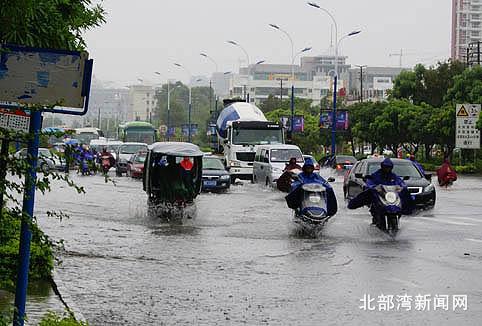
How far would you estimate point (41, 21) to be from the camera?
7.54m

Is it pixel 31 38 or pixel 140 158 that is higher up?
pixel 140 158

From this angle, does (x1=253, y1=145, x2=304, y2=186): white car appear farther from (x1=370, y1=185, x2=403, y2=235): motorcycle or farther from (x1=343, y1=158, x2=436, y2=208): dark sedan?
(x1=370, y1=185, x2=403, y2=235): motorcycle

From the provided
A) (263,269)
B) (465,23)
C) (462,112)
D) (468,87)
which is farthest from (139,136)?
(465,23)

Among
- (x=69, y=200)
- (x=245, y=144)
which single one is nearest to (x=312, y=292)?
(x=69, y=200)

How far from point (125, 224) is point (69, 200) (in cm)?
816

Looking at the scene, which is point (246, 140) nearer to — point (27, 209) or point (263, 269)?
point (263, 269)

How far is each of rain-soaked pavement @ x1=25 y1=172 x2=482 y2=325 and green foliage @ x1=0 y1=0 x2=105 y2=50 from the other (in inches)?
124

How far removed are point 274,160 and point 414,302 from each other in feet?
86.4

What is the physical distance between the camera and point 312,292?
11.9m

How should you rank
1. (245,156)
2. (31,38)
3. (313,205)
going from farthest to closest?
1. (245,156)
2. (313,205)
3. (31,38)

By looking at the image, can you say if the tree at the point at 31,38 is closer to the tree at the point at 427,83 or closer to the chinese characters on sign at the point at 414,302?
Result: the chinese characters on sign at the point at 414,302

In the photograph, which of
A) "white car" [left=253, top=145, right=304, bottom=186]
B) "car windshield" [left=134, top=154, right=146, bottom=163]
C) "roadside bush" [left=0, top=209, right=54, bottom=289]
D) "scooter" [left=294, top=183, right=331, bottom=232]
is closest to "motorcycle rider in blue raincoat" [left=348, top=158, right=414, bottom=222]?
"scooter" [left=294, top=183, right=331, bottom=232]

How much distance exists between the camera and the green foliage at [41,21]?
6205 millimetres

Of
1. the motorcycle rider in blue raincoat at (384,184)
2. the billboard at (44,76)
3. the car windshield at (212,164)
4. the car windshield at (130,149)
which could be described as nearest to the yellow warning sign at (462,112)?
the car windshield at (130,149)
